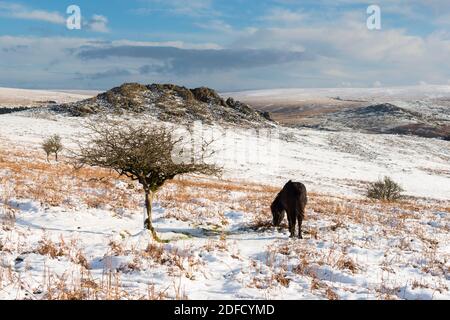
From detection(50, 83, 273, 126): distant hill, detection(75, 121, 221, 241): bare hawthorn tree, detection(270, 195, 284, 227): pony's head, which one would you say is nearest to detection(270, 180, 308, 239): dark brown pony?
detection(270, 195, 284, 227): pony's head

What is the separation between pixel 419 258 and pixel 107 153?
10.2 meters

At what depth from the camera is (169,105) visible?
418 feet

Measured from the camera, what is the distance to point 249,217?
18469mm

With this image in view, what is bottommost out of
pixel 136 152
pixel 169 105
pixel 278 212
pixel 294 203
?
pixel 278 212

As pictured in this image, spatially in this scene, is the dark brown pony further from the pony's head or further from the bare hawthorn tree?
the bare hawthorn tree

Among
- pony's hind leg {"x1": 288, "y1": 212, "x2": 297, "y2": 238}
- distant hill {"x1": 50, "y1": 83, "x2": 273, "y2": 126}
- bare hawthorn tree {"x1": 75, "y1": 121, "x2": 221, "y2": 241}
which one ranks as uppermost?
distant hill {"x1": 50, "y1": 83, "x2": 273, "y2": 126}

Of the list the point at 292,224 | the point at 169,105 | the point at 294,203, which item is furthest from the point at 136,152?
the point at 169,105

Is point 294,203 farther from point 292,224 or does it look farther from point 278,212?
point 278,212

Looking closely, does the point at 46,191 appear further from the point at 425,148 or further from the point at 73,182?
the point at 425,148

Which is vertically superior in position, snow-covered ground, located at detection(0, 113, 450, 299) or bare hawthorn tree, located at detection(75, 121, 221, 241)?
bare hawthorn tree, located at detection(75, 121, 221, 241)

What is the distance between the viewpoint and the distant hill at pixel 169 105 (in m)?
116

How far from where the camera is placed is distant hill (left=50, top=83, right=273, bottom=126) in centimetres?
11650
